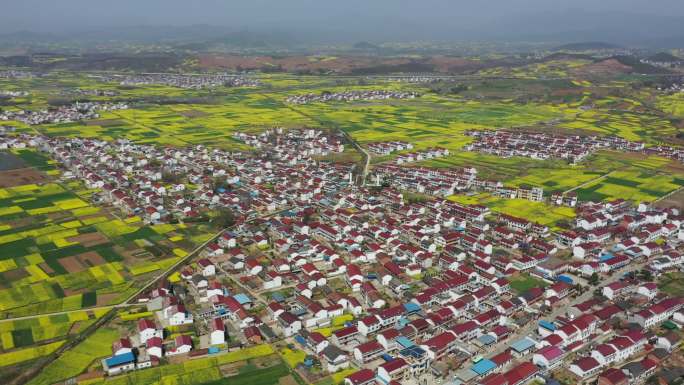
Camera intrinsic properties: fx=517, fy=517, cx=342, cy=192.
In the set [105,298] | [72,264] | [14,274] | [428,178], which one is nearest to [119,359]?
[105,298]

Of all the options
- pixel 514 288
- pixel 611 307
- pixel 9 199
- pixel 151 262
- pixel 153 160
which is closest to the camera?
pixel 611 307

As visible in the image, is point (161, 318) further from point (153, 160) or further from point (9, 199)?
point (153, 160)

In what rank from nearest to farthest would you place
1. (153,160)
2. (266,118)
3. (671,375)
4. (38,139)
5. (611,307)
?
(671,375)
(611,307)
(153,160)
(38,139)
(266,118)

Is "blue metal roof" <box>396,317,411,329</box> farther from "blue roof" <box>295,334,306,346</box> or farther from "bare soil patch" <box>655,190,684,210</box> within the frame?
"bare soil patch" <box>655,190,684,210</box>

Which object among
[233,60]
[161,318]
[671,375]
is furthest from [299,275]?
[233,60]

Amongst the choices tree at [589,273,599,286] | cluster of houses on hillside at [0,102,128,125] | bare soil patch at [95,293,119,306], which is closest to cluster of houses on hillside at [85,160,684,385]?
tree at [589,273,599,286]

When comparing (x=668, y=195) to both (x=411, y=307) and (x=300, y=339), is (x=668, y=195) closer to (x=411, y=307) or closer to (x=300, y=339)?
(x=411, y=307)
